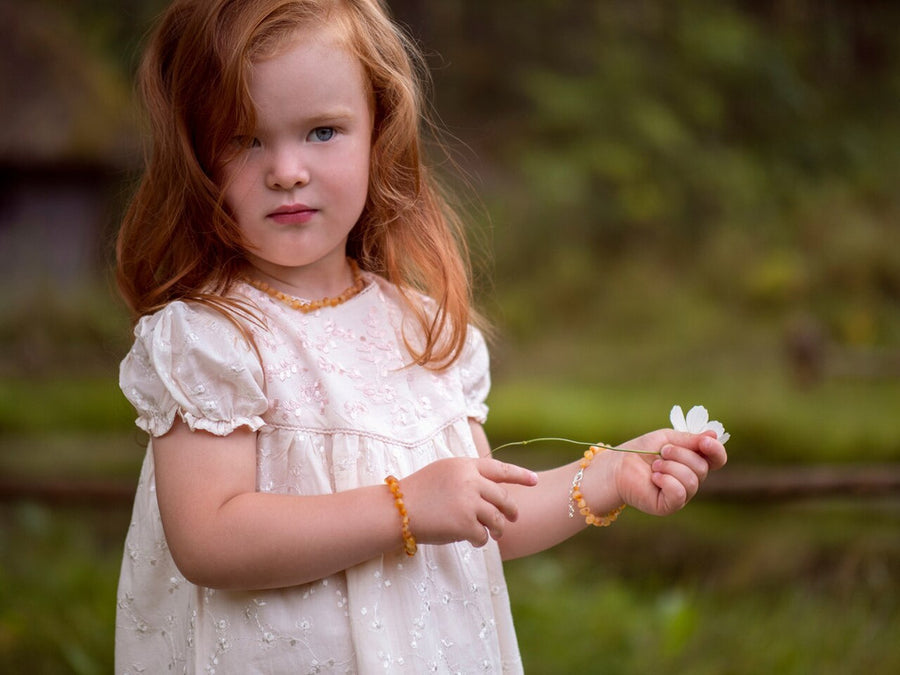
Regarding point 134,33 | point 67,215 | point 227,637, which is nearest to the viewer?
point 227,637

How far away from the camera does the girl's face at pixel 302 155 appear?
0.99 meters

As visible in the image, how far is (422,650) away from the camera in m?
1.02

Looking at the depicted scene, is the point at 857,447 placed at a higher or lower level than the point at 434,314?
higher

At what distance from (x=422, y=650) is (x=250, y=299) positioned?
0.39m

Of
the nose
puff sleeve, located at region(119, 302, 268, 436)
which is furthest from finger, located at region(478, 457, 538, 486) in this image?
the nose

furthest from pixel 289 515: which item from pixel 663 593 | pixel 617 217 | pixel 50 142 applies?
pixel 50 142

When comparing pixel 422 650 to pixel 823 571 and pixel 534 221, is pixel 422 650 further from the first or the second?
pixel 534 221

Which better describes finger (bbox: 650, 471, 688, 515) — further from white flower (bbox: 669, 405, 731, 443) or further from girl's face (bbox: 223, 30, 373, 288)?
girl's face (bbox: 223, 30, 373, 288)

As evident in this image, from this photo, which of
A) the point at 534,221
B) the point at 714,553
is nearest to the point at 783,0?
the point at 534,221

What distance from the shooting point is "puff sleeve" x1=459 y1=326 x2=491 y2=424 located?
1.20 meters

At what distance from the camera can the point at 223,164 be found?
103cm

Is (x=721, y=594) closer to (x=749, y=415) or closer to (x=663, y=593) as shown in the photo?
(x=663, y=593)

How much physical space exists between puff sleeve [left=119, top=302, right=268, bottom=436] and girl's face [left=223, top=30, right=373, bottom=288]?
10 centimetres

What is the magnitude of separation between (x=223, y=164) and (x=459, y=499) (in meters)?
0.41
